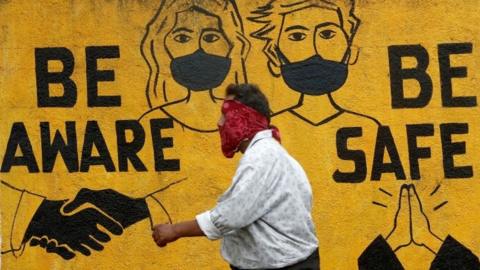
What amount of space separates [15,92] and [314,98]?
6.71ft

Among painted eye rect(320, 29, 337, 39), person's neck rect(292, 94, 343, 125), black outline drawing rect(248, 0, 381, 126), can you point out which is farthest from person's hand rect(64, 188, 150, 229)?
painted eye rect(320, 29, 337, 39)

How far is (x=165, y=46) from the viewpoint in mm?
6578

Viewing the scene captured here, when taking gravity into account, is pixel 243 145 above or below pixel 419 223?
above

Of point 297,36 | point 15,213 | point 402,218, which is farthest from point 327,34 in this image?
point 15,213

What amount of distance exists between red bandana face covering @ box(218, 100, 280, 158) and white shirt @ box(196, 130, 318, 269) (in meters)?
0.05

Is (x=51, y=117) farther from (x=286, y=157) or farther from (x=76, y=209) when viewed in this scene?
(x=286, y=157)

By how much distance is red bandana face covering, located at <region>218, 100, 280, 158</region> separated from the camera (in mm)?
4445

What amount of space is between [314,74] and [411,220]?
1.17 metres

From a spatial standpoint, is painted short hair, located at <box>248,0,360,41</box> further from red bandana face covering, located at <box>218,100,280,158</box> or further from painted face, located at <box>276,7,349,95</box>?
red bandana face covering, located at <box>218,100,280,158</box>

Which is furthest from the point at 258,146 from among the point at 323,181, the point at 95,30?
the point at 95,30

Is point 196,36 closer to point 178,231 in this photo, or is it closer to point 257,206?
point 178,231

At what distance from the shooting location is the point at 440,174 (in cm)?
644

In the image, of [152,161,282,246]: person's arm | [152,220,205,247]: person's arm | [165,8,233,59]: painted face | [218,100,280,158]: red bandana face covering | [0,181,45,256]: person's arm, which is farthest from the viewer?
[0,181,45,256]: person's arm

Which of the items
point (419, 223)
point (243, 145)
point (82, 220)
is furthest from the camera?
point (82, 220)
